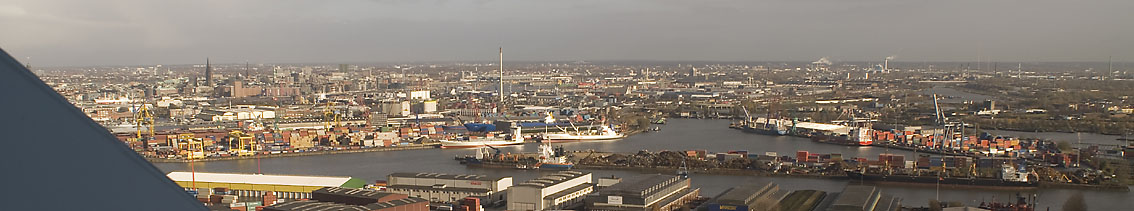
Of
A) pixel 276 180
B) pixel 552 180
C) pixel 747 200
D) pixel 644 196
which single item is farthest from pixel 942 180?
pixel 276 180

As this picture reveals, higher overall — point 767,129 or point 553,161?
point 767,129

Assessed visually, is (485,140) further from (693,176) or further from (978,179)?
(978,179)

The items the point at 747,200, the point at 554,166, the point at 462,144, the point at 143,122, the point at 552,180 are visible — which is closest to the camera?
the point at 747,200

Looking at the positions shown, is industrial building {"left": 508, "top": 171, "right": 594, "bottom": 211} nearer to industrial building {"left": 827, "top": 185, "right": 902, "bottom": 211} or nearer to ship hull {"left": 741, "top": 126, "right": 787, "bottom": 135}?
industrial building {"left": 827, "top": 185, "right": 902, "bottom": 211}

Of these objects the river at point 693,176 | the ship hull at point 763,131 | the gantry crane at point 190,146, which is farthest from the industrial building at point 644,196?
the ship hull at point 763,131

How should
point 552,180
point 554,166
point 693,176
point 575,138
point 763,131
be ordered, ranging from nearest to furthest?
point 552,180 → point 693,176 → point 554,166 → point 575,138 → point 763,131

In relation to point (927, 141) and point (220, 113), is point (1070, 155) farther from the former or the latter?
point (220, 113)

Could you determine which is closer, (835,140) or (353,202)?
(353,202)
